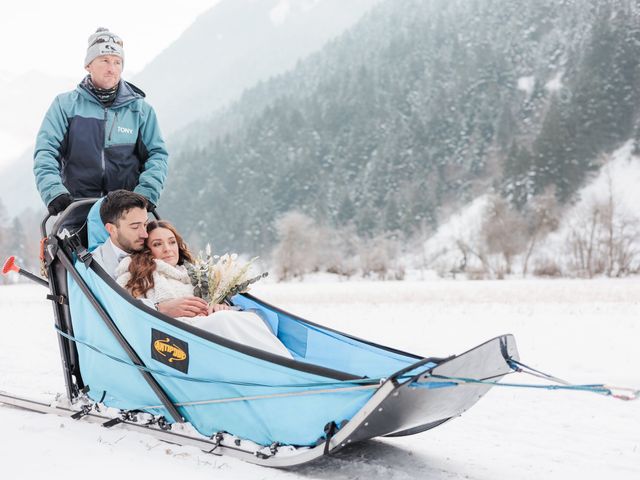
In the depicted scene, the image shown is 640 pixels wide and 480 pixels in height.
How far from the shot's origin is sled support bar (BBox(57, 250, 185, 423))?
338cm

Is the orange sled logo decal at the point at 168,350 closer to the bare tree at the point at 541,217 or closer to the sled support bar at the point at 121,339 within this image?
the sled support bar at the point at 121,339

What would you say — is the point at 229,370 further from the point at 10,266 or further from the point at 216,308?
the point at 10,266

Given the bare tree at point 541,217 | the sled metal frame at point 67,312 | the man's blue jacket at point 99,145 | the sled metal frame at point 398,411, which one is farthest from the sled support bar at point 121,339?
the bare tree at point 541,217

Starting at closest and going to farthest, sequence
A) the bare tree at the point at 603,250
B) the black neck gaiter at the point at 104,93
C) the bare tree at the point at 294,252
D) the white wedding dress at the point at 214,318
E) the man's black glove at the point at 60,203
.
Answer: the white wedding dress at the point at 214,318 < the man's black glove at the point at 60,203 < the black neck gaiter at the point at 104,93 < the bare tree at the point at 603,250 < the bare tree at the point at 294,252

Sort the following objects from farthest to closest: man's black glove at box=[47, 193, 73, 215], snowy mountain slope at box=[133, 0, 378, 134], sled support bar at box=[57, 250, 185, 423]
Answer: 1. snowy mountain slope at box=[133, 0, 378, 134]
2. man's black glove at box=[47, 193, 73, 215]
3. sled support bar at box=[57, 250, 185, 423]

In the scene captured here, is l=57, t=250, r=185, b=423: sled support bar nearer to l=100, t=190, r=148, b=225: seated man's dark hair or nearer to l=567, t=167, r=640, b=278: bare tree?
l=100, t=190, r=148, b=225: seated man's dark hair

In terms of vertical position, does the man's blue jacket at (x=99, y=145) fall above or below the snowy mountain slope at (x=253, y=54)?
below

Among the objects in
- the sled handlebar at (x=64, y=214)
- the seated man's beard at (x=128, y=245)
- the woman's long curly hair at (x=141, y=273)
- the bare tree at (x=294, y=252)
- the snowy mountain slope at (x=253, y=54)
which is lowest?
the bare tree at (x=294, y=252)

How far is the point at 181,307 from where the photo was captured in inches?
145

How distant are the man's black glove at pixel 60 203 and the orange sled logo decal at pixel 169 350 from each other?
1116 millimetres

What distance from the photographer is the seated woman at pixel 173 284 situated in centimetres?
350

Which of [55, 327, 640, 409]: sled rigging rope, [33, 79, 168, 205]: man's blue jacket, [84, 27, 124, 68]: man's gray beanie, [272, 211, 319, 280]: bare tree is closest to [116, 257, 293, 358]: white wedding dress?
[55, 327, 640, 409]: sled rigging rope

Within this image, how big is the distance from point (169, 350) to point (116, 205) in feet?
3.55

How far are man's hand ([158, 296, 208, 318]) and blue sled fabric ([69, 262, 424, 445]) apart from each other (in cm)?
27
